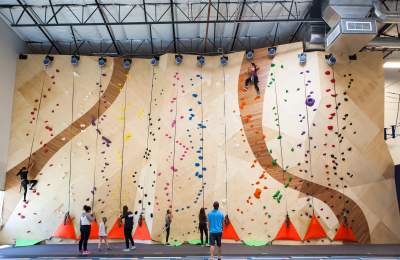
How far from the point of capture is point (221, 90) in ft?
47.3

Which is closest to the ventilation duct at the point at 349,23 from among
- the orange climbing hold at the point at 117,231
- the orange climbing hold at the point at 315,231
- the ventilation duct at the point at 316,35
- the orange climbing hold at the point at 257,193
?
the ventilation duct at the point at 316,35

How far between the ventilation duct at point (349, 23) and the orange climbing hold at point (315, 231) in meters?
6.07

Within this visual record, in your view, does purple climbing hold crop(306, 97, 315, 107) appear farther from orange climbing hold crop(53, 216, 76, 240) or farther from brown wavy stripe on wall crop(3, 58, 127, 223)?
orange climbing hold crop(53, 216, 76, 240)

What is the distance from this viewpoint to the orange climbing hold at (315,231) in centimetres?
1234

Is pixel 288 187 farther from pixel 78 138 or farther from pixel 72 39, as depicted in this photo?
pixel 72 39

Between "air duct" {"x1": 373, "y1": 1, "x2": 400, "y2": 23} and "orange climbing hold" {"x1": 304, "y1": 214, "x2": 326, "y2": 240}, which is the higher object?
"air duct" {"x1": 373, "y1": 1, "x2": 400, "y2": 23}

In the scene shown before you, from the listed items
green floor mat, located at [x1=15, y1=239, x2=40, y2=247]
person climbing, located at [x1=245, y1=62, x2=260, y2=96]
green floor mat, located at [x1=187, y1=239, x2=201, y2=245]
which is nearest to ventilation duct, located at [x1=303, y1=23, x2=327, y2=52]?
person climbing, located at [x1=245, y1=62, x2=260, y2=96]

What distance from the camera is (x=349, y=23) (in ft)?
35.7

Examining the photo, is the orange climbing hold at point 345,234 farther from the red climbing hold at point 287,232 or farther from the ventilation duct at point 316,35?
the ventilation duct at point 316,35

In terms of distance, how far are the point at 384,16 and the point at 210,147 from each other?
731 cm

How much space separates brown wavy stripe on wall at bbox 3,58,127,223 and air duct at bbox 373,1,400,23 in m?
9.57

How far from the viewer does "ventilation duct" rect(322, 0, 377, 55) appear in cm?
1084

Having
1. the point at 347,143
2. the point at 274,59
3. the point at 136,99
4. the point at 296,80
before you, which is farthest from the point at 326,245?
the point at 136,99

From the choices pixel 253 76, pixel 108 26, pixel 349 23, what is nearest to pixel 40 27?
pixel 108 26
